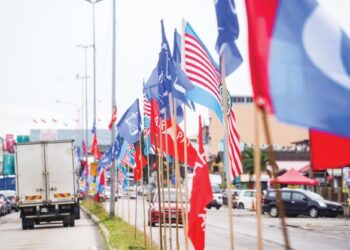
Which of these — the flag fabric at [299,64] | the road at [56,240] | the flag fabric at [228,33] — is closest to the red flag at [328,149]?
the flag fabric at [299,64]

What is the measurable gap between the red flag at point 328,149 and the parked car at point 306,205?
36.7m

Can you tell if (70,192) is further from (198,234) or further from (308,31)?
(308,31)

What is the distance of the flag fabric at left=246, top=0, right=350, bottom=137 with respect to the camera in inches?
245

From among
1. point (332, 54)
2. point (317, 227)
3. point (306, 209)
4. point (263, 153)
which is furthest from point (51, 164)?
point (263, 153)

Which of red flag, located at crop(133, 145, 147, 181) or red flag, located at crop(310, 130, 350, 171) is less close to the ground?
red flag, located at crop(133, 145, 147, 181)

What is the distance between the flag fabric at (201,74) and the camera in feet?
41.3

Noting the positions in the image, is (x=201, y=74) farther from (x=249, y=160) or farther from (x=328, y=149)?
(x=249, y=160)

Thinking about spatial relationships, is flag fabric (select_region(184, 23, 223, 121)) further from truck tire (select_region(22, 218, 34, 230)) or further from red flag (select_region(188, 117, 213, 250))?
truck tire (select_region(22, 218, 34, 230))

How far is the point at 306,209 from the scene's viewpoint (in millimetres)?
44531

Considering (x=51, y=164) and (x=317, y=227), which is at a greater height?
(x=51, y=164)

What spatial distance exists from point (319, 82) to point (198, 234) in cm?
586

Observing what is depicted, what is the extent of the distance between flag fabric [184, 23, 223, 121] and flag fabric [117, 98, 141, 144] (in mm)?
7802

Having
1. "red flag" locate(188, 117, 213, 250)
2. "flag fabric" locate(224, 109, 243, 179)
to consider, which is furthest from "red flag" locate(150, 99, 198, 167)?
"red flag" locate(188, 117, 213, 250)

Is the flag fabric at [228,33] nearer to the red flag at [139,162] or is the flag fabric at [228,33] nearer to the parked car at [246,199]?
the red flag at [139,162]
